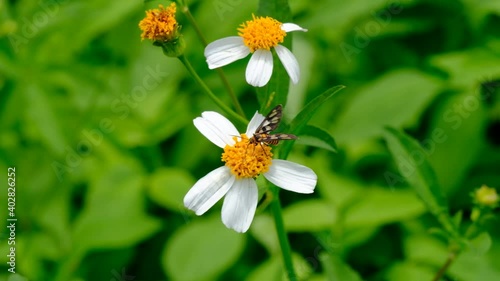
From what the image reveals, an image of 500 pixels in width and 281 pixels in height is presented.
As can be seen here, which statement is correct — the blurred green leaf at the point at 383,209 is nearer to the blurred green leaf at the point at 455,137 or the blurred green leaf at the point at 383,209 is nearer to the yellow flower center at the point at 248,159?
the blurred green leaf at the point at 455,137

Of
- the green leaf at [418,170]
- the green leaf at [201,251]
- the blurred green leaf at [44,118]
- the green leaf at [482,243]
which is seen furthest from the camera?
the blurred green leaf at [44,118]

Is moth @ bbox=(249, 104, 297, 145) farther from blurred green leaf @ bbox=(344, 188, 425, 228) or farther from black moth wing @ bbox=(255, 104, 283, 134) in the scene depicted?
blurred green leaf @ bbox=(344, 188, 425, 228)

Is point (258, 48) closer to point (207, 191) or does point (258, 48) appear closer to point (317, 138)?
point (317, 138)

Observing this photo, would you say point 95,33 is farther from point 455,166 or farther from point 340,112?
point 455,166

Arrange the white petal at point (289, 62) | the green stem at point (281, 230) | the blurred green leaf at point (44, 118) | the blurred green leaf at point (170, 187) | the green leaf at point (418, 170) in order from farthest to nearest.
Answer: the blurred green leaf at point (44, 118)
the blurred green leaf at point (170, 187)
the green leaf at point (418, 170)
the green stem at point (281, 230)
the white petal at point (289, 62)

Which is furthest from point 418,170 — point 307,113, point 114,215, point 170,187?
point 114,215

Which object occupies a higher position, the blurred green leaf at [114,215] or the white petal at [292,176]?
the white petal at [292,176]

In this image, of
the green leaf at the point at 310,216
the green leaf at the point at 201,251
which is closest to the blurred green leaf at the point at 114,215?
the green leaf at the point at 201,251
